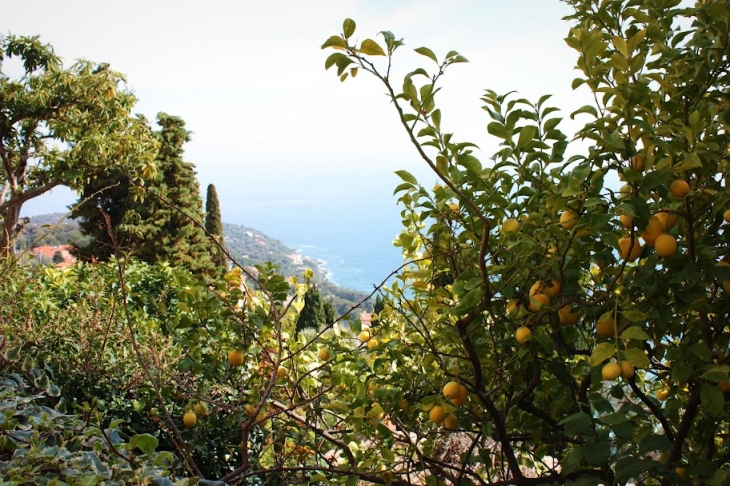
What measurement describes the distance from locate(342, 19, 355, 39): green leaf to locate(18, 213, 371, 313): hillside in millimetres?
544

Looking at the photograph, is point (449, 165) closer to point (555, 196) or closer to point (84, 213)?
point (555, 196)

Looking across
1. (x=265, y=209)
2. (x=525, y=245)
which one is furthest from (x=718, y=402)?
(x=265, y=209)

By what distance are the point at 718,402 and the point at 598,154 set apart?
0.43 meters

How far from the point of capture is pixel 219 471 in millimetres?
1951

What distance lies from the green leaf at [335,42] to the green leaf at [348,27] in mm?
10

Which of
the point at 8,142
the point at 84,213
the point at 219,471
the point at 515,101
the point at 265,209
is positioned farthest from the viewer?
the point at 265,209

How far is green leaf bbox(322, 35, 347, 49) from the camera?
833 millimetres

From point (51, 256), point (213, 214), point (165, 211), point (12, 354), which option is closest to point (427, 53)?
A: point (12, 354)

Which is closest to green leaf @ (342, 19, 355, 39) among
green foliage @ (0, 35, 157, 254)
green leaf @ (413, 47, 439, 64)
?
green leaf @ (413, 47, 439, 64)

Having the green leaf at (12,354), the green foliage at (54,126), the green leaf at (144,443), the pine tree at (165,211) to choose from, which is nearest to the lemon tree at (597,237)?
the green leaf at (144,443)

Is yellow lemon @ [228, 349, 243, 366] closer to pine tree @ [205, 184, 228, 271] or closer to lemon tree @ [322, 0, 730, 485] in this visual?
lemon tree @ [322, 0, 730, 485]

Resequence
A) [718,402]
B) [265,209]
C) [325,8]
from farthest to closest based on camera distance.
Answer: [265,209] < [325,8] < [718,402]

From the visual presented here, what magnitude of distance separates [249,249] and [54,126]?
9615 millimetres

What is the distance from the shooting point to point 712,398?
852mm
